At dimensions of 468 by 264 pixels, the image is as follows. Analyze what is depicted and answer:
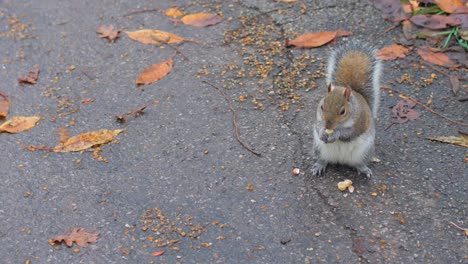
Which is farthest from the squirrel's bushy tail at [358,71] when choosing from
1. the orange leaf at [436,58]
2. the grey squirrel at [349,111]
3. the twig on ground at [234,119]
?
the orange leaf at [436,58]

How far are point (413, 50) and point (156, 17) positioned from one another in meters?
1.55

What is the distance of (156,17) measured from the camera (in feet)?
13.4

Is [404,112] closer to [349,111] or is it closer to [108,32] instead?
[349,111]

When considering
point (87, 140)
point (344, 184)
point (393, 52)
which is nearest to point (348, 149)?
point (344, 184)

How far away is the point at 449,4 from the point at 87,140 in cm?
220

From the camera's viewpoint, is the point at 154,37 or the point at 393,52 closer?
the point at 393,52

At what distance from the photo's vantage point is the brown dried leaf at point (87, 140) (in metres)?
3.10

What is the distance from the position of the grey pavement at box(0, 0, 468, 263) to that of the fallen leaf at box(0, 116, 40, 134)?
4 centimetres

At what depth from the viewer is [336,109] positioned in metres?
2.61

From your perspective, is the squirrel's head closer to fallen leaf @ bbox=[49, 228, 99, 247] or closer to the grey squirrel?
the grey squirrel

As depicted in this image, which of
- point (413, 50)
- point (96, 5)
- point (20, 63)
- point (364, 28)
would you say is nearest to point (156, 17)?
point (96, 5)

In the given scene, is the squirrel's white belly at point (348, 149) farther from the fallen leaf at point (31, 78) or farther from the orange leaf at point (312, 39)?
the fallen leaf at point (31, 78)

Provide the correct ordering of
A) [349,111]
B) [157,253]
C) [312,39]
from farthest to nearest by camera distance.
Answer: [312,39] → [349,111] → [157,253]

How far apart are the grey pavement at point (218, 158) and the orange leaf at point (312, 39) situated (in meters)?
0.05
